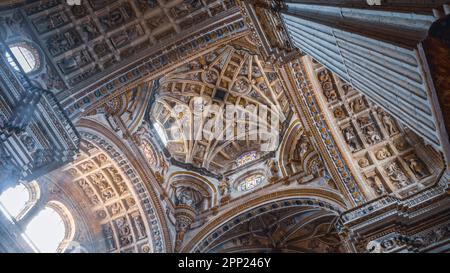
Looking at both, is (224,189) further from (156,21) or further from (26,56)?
(26,56)

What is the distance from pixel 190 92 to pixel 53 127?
11.8m

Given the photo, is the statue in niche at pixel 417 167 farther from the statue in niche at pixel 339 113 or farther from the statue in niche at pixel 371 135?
the statue in niche at pixel 339 113

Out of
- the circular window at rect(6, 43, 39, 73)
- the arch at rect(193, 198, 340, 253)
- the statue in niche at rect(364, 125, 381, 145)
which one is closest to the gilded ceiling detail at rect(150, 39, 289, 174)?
the arch at rect(193, 198, 340, 253)

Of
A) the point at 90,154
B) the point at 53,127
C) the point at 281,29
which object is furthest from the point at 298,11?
the point at 90,154

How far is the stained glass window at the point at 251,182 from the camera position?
23469 millimetres

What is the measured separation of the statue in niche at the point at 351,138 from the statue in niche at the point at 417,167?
6.10 ft

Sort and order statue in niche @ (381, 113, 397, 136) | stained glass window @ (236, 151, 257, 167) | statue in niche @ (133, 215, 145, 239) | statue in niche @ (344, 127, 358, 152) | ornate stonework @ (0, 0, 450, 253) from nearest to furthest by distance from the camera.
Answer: ornate stonework @ (0, 0, 450, 253), statue in niche @ (381, 113, 397, 136), statue in niche @ (344, 127, 358, 152), statue in niche @ (133, 215, 145, 239), stained glass window @ (236, 151, 257, 167)

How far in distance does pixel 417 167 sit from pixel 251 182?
980 centimetres

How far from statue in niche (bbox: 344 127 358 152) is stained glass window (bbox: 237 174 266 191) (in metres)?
7.18

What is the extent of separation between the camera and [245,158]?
26500 mm

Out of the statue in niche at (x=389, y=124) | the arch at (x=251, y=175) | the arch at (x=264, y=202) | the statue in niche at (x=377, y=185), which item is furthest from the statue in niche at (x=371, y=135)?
the arch at (x=251, y=175)

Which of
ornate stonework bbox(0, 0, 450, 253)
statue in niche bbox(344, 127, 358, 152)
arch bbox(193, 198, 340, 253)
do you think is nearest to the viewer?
ornate stonework bbox(0, 0, 450, 253)

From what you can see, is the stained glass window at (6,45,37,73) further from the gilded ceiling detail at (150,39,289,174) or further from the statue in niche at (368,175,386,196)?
the statue in niche at (368,175,386,196)

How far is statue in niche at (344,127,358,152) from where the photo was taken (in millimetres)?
16688
